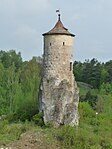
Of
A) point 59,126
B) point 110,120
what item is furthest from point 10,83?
point 59,126

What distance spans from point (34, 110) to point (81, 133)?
514cm

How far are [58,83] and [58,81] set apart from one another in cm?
13

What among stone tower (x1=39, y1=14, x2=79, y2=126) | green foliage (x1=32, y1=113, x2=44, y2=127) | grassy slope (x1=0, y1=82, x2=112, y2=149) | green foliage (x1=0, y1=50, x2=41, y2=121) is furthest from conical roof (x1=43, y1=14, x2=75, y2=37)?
green foliage (x1=0, y1=50, x2=41, y2=121)

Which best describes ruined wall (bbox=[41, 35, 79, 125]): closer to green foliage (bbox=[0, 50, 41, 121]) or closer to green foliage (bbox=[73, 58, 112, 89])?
green foliage (bbox=[0, 50, 41, 121])

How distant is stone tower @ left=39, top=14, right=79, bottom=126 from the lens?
30170 millimetres

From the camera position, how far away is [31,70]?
5141cm

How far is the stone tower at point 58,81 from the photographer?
30170 millimetres

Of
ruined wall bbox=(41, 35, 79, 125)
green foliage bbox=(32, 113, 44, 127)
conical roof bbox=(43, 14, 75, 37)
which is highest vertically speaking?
conical roof bbox=(43, 14, 75, 37)

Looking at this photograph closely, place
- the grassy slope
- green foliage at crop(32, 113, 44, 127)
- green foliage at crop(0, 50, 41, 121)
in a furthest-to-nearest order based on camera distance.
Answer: green foliage at crop(0, 50, 41, 121)
green foliage at crop(32, 113, 44, 127)
the grassy slope

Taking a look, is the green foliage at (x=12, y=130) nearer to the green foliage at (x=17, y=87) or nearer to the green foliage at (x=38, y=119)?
the green foliage at (x=38, y=119)

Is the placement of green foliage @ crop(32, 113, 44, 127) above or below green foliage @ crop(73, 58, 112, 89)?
below

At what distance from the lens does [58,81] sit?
30.3m

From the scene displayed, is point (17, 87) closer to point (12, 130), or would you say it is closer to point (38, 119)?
point (38, 119)

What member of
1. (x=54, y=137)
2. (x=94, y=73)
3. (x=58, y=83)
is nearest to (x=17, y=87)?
(x=58, y=83)
